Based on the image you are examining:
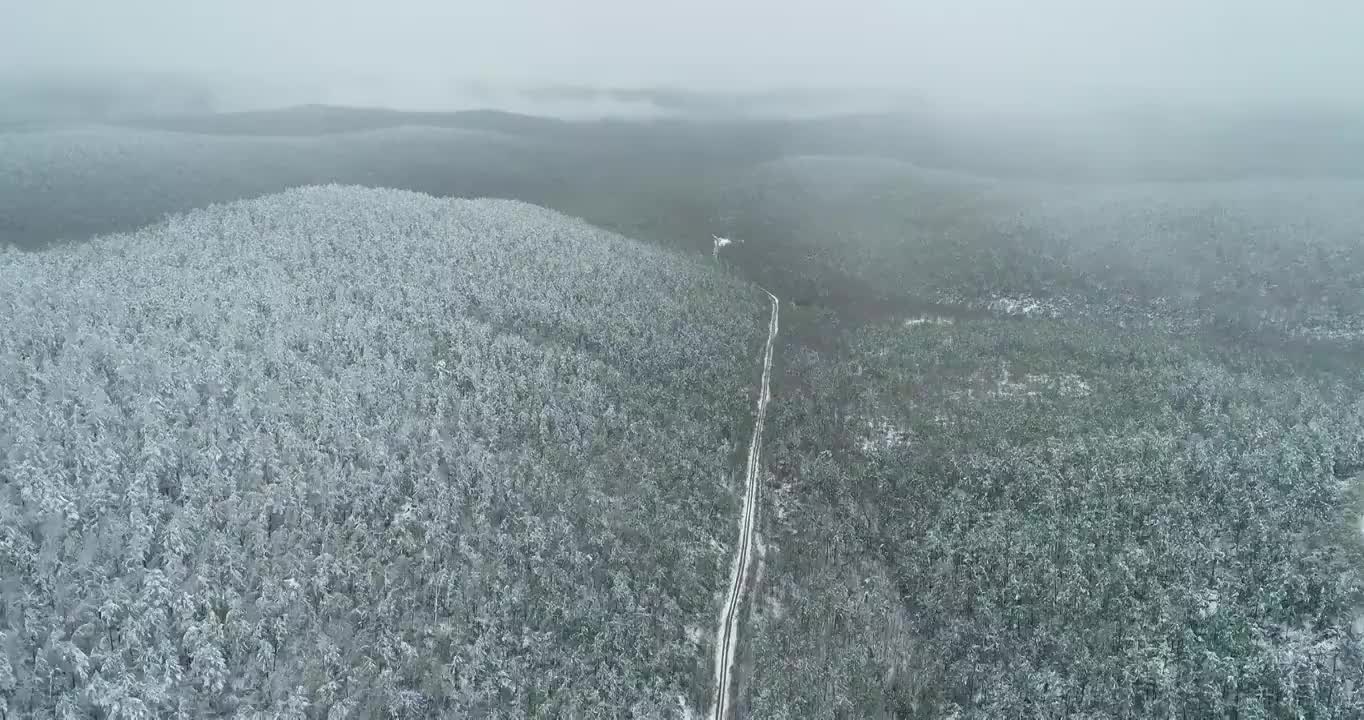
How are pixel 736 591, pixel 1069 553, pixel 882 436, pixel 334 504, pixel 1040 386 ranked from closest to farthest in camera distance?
pixel 334 504 < pixel 1069 553 < pixel 736 591 < pixel 882 436 < pixel 1040 386

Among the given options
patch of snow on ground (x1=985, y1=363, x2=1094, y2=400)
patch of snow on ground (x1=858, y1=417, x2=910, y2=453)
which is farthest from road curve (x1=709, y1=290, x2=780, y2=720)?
patch of snow on ground (x1=985, y1=363, x2=1094, y2=400)

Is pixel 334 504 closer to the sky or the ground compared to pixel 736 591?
closer to the sky

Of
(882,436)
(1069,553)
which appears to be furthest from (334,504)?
(1069,553)

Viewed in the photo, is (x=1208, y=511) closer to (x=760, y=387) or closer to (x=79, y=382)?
(x=760, y=387)

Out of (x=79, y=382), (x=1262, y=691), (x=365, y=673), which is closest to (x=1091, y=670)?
(x=1262, y=691)

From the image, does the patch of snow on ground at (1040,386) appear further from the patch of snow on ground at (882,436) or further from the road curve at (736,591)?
the road curve at (736,591)

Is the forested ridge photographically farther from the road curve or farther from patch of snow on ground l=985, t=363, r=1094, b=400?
the road curve

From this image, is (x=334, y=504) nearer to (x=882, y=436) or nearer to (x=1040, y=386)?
(x=882, y=436)
